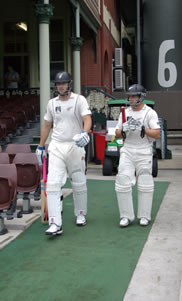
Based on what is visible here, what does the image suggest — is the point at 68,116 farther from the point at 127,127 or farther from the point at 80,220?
the point at 80,220

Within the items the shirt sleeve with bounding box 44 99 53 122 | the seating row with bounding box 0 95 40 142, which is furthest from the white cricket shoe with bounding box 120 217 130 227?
the seating row with bounding box 0 95 40 142

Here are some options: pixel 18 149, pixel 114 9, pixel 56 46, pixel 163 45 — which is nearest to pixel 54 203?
pixel 18 149

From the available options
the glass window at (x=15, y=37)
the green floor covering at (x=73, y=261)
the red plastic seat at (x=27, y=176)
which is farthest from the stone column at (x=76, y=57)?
the green floor covering at (x=73, y=261)

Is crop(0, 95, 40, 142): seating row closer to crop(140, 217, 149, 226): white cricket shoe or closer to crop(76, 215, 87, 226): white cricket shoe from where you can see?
crop(76, 215, 87, 226): white cricket shoe

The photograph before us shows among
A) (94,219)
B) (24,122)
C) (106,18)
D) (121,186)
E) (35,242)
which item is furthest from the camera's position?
(106,18)

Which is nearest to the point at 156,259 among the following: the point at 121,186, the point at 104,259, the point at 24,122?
the point at 104,259

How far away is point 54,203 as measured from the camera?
5.79 metres

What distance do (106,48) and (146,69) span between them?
2753 millimetres

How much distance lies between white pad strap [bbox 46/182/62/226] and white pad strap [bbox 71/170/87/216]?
0.43 m

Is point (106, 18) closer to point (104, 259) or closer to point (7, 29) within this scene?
point (7, 29)

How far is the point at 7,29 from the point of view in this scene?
2227cm

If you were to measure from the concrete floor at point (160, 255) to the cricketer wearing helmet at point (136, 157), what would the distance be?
43 cm

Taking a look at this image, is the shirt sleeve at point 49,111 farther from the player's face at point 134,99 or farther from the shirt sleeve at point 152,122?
the shirt sleeve at point 152,122

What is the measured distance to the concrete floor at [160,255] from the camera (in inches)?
159
